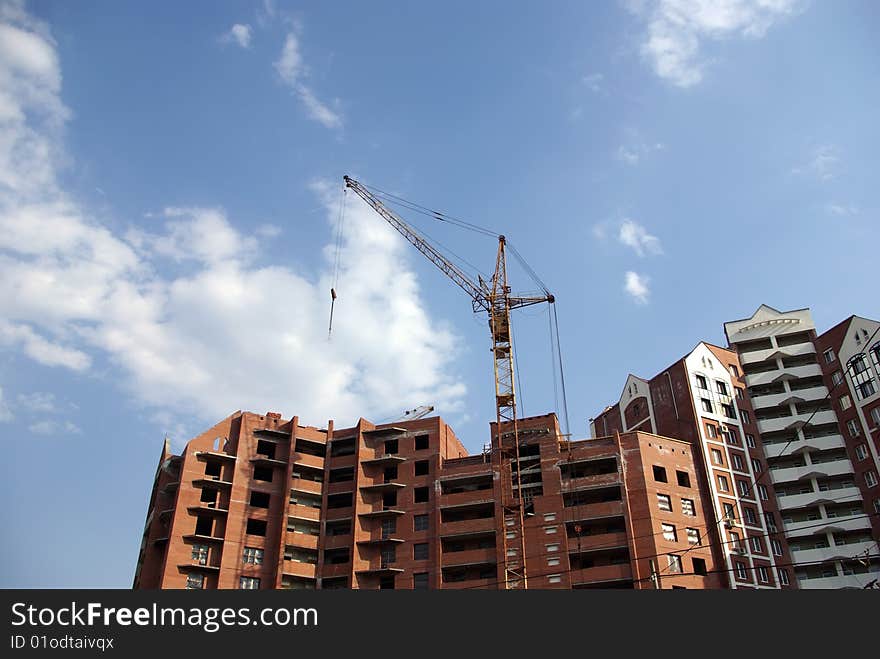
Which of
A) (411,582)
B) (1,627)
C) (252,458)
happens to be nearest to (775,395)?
(411,582)

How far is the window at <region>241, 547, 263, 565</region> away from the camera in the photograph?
8756 centimetres

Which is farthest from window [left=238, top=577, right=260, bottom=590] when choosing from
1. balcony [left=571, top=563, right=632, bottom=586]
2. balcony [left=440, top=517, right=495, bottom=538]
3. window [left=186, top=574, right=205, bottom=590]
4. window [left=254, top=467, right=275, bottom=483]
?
balcony [left=571, top=563, right=632, bottom=586]

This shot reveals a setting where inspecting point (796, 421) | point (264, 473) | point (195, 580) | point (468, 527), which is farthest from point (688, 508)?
point (195, 580)

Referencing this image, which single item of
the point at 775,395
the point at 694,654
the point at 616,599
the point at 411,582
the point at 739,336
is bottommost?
the point at 694,654

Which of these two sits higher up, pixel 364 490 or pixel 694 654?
pixel 364 490

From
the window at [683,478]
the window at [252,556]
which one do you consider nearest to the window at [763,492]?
the window at [683,478]

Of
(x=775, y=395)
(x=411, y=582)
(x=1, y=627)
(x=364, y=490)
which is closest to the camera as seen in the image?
(x=1, y=627)

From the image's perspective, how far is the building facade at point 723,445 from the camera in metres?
86.1

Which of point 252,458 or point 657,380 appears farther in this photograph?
point 657,380

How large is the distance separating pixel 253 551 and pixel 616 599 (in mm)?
58169

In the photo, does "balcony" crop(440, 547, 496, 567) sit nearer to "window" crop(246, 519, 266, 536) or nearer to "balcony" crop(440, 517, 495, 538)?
"balcony" crop(440, 517, 495, 538)

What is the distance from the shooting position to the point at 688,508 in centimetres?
8712

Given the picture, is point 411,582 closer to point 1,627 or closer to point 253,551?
point 253,551

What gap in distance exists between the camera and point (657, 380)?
102812 mm
